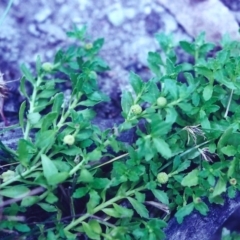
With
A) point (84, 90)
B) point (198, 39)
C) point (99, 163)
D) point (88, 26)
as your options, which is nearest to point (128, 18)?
point (88, 26)

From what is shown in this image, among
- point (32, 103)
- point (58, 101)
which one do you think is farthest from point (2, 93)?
point (58, 101)

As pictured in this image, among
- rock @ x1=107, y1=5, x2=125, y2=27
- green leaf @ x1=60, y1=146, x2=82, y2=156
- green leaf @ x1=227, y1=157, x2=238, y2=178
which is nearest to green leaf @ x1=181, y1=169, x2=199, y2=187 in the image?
green leaf @ x1=227, y1=157, x2=238, y2=178

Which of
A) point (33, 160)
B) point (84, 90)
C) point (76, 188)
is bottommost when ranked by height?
point (76, 188)

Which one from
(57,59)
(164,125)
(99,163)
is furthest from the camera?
(57,59)

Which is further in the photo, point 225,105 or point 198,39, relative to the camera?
point 198,39

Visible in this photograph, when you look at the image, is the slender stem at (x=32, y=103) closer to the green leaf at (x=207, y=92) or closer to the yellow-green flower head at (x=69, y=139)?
the yellow-green flower head at (x=69, y=139)

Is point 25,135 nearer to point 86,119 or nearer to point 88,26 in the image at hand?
point 86,119

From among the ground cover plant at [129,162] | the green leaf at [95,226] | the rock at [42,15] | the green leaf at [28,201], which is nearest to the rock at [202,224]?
the ground cover plant at [129,162]
